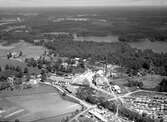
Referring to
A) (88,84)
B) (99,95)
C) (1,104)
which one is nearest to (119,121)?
(99,95)

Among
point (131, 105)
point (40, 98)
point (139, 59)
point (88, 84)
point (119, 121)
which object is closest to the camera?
point (119, 121)

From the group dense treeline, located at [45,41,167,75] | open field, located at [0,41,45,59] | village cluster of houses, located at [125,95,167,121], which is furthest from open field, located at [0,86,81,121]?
open field, located at [0,41,45,59]

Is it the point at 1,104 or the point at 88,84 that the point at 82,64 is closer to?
the point at 88,84

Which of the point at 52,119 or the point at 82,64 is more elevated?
the point at 82,64

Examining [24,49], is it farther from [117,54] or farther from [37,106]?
[37,106]

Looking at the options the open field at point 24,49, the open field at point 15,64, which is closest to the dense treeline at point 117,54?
the open field at point 24,49

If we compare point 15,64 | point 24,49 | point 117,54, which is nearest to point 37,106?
point 15,64
